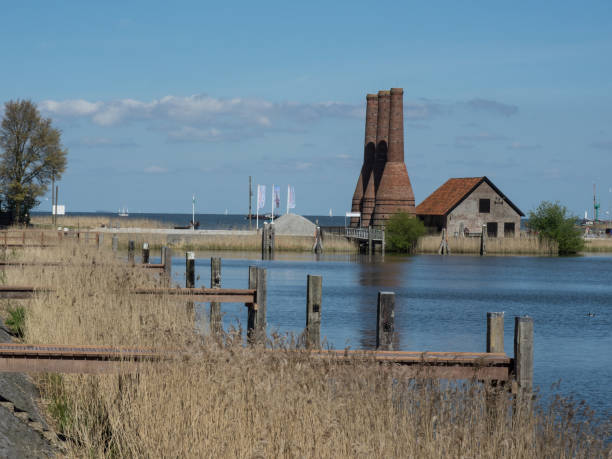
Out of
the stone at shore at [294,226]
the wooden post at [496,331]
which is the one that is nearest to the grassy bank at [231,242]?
the stone at shore at [294,226]

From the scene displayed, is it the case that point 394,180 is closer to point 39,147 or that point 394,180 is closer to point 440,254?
point 440,254

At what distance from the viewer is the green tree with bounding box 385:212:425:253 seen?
65.9m

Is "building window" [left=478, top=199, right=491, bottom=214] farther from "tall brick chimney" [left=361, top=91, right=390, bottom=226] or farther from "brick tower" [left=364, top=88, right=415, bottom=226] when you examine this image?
"tall brick chimney" [left=361, top=91, right=390, bottom=226]

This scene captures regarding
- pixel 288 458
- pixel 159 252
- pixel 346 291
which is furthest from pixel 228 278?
pixel 288 458

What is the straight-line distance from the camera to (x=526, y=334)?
25.3ft

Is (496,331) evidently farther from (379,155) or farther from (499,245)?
(379,155)

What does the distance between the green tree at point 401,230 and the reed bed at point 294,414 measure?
57862 mm

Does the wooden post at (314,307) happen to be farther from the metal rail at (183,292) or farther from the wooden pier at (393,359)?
the wooden pier at (393,359)

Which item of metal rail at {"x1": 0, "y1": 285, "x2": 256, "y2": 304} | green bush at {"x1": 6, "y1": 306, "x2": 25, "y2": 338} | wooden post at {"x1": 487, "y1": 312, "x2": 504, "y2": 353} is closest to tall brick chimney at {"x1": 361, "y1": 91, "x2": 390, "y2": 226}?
green bush at {"x1": 6, "y1": 306, "x2": 25, "y2": 338}

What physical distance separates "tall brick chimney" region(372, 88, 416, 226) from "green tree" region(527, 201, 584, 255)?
10870 millimetres

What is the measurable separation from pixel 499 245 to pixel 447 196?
9138 millimetres

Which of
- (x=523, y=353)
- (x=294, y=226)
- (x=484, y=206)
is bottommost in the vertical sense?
(x=523, y=353)

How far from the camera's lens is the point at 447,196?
73.1 meters

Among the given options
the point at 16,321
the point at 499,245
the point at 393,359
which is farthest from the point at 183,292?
the point at 499,245
